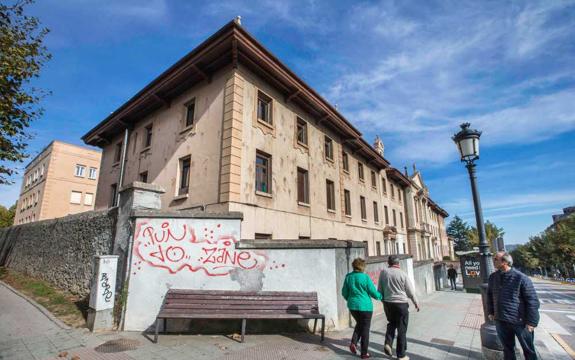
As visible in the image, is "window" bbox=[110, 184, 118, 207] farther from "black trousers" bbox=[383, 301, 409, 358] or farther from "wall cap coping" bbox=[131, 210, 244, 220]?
"black trousers" bbox=[383, 301, 409, 358]

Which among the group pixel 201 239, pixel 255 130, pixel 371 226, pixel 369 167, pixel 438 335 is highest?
pixel 369 167

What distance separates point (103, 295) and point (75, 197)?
33711mm

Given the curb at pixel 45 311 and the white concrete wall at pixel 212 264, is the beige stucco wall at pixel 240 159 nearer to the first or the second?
the white concrete wall at pixel 212 264

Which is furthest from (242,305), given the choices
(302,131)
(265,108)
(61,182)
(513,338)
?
(61,182)

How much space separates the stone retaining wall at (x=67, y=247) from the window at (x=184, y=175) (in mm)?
3254

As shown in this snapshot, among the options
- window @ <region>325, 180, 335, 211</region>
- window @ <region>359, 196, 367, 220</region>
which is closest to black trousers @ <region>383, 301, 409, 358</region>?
window @ <region>325, 180, 335, 211</region>

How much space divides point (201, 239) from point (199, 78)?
316 inches

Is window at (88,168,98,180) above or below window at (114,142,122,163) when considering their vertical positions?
above

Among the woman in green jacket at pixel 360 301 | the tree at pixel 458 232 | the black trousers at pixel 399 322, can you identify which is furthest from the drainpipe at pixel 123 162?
the tree at pixel 458 232

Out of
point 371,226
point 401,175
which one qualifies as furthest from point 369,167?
point 401,175

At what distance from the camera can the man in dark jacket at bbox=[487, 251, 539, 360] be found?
13.0ft

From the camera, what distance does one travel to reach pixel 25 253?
42.4ft

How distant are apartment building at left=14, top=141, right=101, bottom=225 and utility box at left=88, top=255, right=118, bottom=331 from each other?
31.7 meters

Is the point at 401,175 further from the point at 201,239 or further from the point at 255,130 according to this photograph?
the point at 201,239
